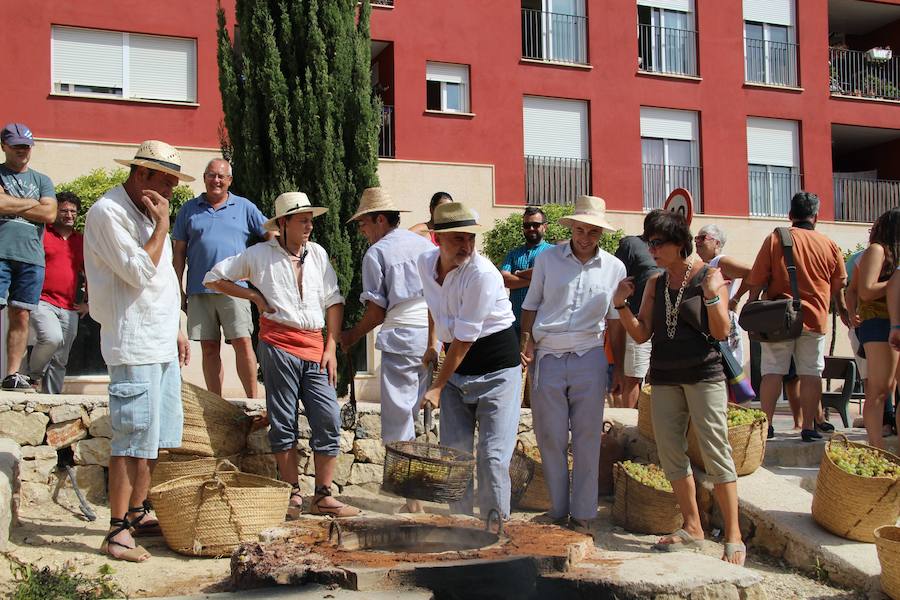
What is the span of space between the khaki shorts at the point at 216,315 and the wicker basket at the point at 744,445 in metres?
3.41

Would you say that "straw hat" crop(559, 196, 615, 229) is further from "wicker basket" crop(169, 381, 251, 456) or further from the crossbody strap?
"wicker basket" crop(169, 381, 251, 456)

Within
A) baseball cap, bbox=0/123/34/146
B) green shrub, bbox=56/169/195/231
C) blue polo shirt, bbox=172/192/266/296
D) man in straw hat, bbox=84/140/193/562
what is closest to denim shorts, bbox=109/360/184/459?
man in straw hat, bbox=84/140/193/562

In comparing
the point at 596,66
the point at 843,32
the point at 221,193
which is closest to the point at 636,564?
the point at 221,193

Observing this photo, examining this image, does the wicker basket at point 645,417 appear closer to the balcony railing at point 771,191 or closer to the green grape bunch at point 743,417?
the green grape bunch at point 743,417

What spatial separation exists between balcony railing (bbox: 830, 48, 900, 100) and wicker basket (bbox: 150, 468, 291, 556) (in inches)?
829

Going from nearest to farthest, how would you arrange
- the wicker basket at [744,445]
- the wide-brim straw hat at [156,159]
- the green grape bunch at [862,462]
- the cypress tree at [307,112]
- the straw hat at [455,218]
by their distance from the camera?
the wide-brim straw hat at [156,159], the straw hat at [455,218], the green grape bunch at [862,462], the wicker basket at [744,445], the cypress tree at [307,112]

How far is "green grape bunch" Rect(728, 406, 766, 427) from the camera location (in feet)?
22.7

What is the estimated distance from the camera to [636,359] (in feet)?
26.6

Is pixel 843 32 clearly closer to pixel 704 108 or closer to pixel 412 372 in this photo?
pixel 704 108

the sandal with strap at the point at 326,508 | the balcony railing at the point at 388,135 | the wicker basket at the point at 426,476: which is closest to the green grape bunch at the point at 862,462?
the wicker basket at the point at 426,476

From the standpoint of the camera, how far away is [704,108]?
68.7 ft

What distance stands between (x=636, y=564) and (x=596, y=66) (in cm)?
1677

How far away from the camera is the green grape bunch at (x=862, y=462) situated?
5953 mm

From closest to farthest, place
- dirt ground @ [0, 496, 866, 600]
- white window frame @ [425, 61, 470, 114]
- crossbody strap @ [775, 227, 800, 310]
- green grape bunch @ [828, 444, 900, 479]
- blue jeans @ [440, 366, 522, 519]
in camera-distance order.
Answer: dirt ground @ [0, 496, 866, 600]
blue jeans @ [440, 366, 522, 519]
green grape bunch @ [828, 444, 900, 479]
crossbody strap @ [775, 227, 800, 310]
white window frame @ [425, 61, 470, 114]
